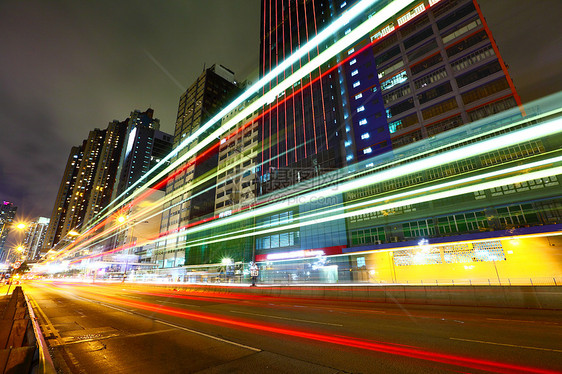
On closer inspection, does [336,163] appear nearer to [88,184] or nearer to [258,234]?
[258,234]

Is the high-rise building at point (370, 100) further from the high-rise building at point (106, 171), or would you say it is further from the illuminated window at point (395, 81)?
the high-rise building at point (106, 171)

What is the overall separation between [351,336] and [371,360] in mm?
2215

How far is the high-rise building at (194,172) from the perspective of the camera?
75.2 m

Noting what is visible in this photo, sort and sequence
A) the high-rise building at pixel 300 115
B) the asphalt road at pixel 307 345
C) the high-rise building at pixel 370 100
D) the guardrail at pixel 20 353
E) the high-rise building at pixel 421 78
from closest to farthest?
the guardrail at pixel 20 353, the asphalt road at pixel 307 345, the high-rise building at pixel 421 78, the high-rise building at pixel 370 100, the high-rise building at pixel 300 115

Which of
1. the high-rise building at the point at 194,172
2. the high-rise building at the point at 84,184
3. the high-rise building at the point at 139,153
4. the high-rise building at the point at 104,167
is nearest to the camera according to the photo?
the high-rise building at the point at 194,172

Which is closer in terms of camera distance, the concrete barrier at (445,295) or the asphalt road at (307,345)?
the asphalt road at (307,345)

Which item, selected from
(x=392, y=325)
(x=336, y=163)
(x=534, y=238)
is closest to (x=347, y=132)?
(x=336, y=163)

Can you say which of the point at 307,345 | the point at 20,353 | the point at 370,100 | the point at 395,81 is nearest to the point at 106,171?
the point at 370,100

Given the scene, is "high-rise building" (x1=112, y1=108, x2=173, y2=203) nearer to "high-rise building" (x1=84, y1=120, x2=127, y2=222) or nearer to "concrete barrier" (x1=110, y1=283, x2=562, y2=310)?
"high-rise building" (x1=84, y1=120, x2=127, y2=222)

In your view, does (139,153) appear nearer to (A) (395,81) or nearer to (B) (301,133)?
(B) (301,133)

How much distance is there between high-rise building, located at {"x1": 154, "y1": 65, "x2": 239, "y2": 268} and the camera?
75.2 m

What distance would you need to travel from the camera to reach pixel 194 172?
8356 cm

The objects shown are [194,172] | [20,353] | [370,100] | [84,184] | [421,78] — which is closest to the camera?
[20,353]

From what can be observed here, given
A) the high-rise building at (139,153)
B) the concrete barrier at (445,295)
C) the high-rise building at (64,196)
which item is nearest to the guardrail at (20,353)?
the concrete barrier at (445,295)
